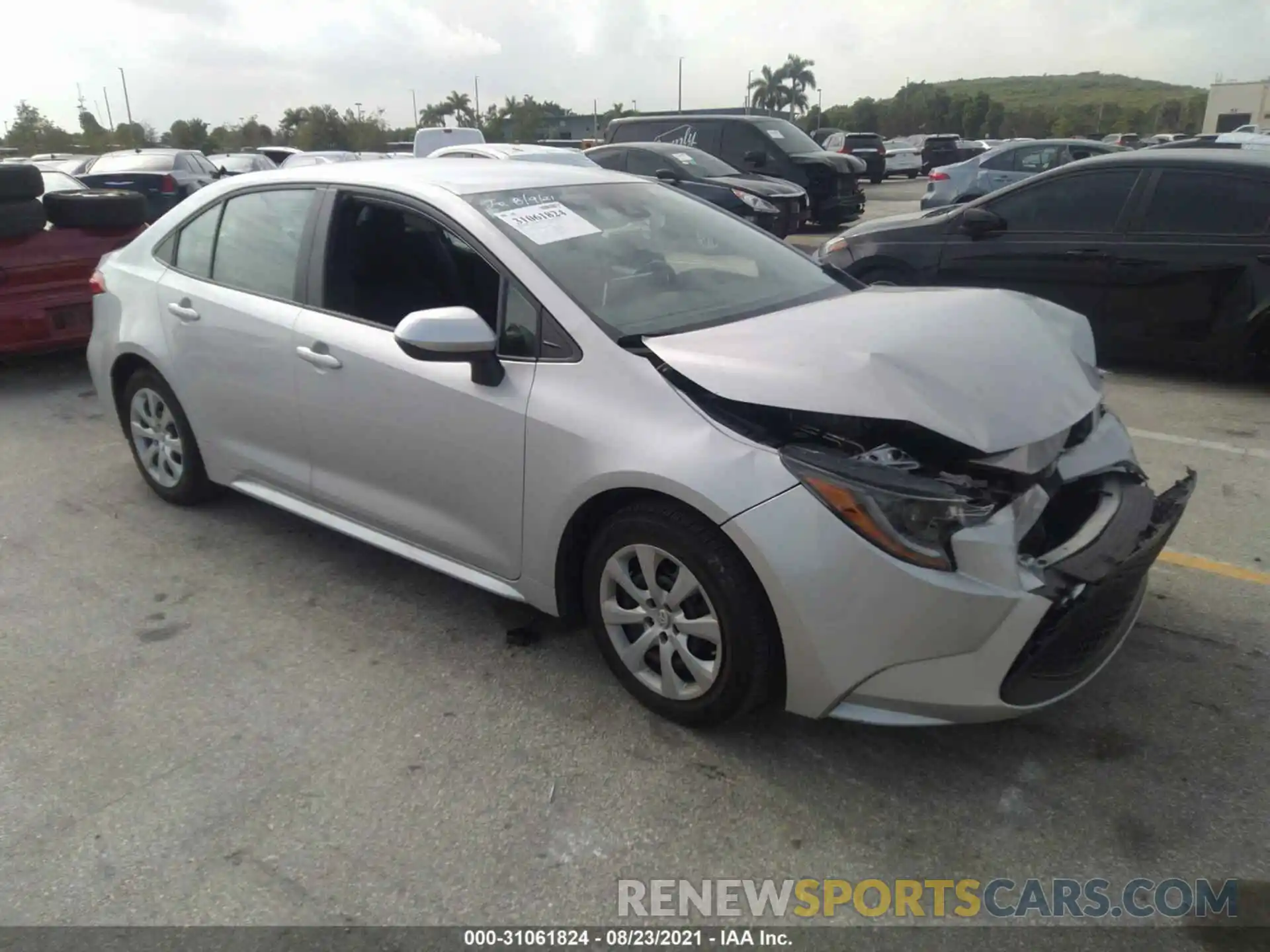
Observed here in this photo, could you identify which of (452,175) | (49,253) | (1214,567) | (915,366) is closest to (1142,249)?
(1214,567)

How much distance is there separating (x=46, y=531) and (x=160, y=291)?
125 centimetres

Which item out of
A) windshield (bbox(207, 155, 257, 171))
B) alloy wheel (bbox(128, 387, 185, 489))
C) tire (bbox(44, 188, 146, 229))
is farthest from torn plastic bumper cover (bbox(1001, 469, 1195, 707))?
windshield (bbox(207, 155, 257, 171))

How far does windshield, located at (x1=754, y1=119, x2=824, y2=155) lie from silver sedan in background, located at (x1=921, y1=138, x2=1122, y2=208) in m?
2.00

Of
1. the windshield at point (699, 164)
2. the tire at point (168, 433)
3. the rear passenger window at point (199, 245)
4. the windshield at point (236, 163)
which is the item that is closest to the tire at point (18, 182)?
the tire at point (168, 433)

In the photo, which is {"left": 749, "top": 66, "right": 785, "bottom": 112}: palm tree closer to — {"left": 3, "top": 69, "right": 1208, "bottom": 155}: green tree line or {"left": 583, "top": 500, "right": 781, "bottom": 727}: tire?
{"left": 3, "top": 69, "right": 1208, "bottom": 155}: green tree line

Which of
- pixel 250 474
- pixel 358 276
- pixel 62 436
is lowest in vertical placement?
pixel 62 436

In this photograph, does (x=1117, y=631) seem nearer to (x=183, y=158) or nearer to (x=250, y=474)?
(x=250, y=474)

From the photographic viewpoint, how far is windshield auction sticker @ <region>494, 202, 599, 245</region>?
3.24m

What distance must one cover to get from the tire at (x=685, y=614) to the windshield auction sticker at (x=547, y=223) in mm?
1054

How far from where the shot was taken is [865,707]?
8.29 feet

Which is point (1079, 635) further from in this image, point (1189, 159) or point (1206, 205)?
point (1189, 159)

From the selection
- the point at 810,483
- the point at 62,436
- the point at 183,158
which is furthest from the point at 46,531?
the point at 183,158

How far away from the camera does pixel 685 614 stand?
8.97ft

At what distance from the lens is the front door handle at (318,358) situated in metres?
3.46
